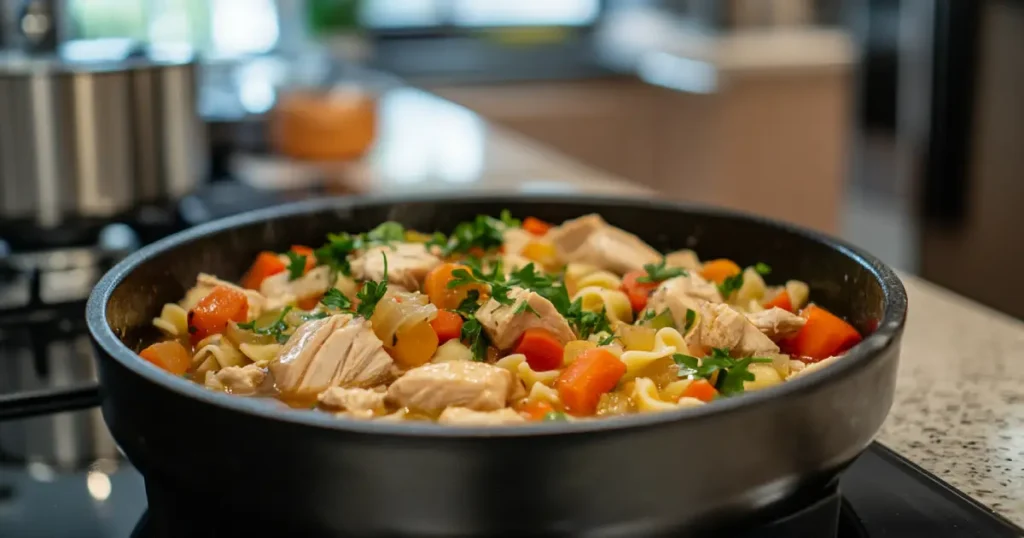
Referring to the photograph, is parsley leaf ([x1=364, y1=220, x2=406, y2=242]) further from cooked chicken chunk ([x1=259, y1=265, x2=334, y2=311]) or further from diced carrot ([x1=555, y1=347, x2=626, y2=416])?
diced carrot ([x1=555, y1=347, x2=626, y2=416])

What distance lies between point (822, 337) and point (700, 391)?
22cm

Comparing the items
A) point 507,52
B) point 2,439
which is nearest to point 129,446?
point 2,439

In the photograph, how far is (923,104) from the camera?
3.93m

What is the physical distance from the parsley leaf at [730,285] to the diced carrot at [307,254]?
18.3 inches

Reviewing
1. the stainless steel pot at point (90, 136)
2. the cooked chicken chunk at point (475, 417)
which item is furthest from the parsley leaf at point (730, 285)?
the stainless steel pot at point (90, 136)

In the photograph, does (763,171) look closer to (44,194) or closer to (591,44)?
(591,44)

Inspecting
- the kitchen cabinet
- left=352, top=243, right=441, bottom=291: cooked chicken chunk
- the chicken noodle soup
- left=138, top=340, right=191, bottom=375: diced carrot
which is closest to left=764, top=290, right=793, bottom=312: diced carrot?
the chicken noodle soup

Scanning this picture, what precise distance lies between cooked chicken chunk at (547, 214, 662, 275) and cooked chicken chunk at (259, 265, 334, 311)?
290 millimetres

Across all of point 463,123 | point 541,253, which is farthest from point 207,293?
point 463,123

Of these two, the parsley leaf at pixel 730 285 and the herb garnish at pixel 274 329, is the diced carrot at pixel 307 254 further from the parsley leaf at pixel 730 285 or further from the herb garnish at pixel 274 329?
the parsley leaf at pixel 730 285

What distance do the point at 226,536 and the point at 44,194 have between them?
1.14 m

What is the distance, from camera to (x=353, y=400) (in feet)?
3.06

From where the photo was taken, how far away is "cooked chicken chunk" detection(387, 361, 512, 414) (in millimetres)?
918

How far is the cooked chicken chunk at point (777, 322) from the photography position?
3.72 ft
